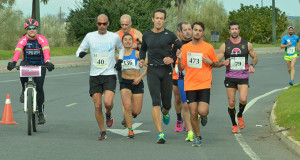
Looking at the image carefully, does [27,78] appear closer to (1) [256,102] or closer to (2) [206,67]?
(2) [206,67]

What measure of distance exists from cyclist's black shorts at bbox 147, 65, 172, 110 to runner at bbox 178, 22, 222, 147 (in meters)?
0.31

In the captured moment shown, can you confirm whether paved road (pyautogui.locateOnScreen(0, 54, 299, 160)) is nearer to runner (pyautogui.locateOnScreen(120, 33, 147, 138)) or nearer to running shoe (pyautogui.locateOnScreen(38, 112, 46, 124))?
running shoe (pyautogui.locateOnScreen(38, 112, 46, 124))

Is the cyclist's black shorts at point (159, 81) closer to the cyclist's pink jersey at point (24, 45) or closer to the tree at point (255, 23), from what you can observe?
the cyclist's pink jersey at point (24, 45)

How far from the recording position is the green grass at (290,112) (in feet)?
35.2

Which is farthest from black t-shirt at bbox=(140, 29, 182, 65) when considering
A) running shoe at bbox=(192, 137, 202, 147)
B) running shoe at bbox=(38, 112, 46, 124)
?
running shoe at bbox=(38, 112, 46, 124)

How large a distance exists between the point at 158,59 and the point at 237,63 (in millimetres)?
1767

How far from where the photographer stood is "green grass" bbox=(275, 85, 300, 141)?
35.2 ft

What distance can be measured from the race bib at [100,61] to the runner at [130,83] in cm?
53

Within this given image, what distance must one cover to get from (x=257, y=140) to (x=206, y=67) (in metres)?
1.56

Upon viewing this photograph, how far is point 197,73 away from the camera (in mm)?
9977

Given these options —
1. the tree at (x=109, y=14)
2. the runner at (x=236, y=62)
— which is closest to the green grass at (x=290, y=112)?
the runner at (x=236, y=62)

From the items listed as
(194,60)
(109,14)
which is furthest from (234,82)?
(109,14)

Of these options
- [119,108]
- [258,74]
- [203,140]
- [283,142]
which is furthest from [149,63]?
[258,74]

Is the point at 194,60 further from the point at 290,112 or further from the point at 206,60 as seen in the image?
the point at 290,112
